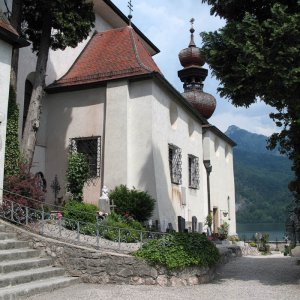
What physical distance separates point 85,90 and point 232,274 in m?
10.2

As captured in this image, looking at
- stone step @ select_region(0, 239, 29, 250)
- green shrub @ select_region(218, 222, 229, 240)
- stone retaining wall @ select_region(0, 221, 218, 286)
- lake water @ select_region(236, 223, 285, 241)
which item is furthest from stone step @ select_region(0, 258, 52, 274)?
lake water @ select_region(236, 223, 285, 241)

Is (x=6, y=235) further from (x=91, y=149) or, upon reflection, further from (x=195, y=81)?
(x=195, y=81)

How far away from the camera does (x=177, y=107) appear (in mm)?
20578

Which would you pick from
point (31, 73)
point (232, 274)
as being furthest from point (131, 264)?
Result: point (31, 73)

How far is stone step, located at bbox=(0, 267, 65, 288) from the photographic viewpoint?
27.3 feet

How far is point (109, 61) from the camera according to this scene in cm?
1916

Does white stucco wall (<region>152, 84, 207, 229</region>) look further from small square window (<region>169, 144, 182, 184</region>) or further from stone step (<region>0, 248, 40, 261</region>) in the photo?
stone step (<region>0, 248, 40, 261</region>)

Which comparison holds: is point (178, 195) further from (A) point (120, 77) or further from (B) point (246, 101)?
(B) point (246, 101)

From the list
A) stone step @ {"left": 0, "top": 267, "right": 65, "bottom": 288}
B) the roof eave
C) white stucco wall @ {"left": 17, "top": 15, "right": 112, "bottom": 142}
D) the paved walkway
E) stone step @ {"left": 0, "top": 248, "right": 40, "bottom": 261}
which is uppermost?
white stucco wall @ {"left": 17, "top": 15, "right": 112, "bottom": 142}

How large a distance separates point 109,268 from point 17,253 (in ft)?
7.02

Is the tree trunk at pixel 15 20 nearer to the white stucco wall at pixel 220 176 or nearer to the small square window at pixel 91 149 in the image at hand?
the small square window at pixel 91 149

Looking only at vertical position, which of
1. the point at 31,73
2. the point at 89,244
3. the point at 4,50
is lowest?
the point at 89,244

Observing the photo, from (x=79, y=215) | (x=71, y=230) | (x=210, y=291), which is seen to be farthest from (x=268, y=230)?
(x=210, y=291)

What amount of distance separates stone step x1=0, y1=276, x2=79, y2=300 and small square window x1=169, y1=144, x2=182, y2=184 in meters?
9.69
